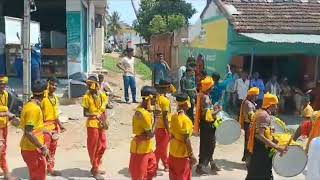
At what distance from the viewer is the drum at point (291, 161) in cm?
584

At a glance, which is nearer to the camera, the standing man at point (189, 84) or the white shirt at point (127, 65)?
the standing man at point (189, 84)

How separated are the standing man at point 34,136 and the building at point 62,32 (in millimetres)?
9252

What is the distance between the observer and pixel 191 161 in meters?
6.13

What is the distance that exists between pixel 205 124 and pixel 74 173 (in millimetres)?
2351

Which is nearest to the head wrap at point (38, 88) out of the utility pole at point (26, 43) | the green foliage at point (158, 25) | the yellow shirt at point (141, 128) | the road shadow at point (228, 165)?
the yellow shirt at point (141, 128)

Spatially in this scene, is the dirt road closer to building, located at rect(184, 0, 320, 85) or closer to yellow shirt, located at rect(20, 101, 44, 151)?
yellow shirt, located at rect(20, 101, 44, 151)

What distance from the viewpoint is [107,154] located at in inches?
364

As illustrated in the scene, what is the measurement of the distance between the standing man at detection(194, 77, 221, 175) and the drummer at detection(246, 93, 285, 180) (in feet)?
5.43

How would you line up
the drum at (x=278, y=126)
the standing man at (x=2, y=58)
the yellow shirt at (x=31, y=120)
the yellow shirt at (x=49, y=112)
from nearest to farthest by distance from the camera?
the yellow shirt at (x=31, y=120), the drum at (x=278, y=126), the yellow shirt at (x=49, y=112), the standing man at (x=2, y=58)

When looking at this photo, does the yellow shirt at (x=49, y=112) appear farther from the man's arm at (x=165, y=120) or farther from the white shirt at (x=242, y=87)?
the white shirt at (x=242, y=87)

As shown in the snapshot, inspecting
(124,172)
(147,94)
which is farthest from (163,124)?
(147,94)

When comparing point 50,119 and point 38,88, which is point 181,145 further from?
point 50,119

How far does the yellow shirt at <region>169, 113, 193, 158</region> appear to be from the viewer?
236 inches

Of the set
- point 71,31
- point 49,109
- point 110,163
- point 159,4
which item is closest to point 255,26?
point 71,31
